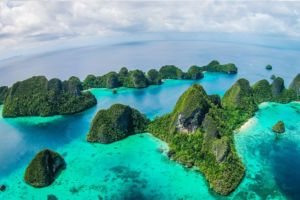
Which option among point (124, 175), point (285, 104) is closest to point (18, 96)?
point (124, 175)

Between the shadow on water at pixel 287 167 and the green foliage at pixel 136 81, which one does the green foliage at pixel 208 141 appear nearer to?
the shadow on water at pixel 287 167

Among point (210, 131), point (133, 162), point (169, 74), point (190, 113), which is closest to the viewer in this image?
point (133, 162)

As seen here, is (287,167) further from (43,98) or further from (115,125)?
(43,98)

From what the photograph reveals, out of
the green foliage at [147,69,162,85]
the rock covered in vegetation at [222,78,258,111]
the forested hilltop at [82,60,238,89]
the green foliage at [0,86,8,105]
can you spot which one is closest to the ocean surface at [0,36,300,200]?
the rock covered in vegetation at [222,78,258,111]

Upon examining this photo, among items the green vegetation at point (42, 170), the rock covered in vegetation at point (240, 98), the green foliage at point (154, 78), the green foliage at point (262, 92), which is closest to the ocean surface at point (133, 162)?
the green vegetation at point (42, 170)

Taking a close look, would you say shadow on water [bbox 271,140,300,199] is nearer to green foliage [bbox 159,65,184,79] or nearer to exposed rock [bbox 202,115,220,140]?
exposed rock [bbox 202,115,220,140]

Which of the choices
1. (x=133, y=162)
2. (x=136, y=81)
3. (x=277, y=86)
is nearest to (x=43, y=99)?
(x=136, y=81)
